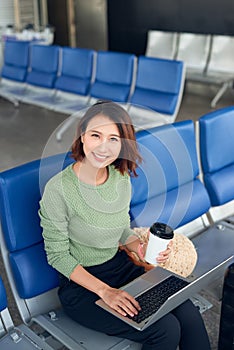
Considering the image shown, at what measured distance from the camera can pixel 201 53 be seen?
7.43m

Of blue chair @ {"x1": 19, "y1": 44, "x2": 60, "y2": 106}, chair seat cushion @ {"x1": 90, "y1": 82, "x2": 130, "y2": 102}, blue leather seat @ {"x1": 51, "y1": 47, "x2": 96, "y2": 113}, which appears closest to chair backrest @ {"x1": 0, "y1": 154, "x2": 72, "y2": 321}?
chair seat cushion @ {"x1": 90, "y1": 82, "x2": 130, "y2": 102}

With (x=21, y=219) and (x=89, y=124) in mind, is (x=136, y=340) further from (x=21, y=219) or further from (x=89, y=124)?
(x=89, y=124)

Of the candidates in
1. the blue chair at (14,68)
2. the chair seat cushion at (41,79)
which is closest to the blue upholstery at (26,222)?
the chair seat cushion at (41,79)

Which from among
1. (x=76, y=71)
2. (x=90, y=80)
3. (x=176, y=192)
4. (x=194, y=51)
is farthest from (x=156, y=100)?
(x=194, y=51)

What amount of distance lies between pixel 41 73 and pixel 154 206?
13.0 ft

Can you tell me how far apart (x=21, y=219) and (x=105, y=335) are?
497mm

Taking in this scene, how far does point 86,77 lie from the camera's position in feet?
16.9

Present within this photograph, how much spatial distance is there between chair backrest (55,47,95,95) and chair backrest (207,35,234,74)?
8.62ft

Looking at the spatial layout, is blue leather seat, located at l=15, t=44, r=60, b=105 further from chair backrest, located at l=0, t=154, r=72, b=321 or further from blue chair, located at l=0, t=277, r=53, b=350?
→ blue chair, located at l=0, t=277, r=53, b=350

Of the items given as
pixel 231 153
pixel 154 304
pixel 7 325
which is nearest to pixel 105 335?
pixel 154 304

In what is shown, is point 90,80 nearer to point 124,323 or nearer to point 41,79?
point 41,79

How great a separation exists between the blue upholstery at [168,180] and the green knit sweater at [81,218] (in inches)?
13.3

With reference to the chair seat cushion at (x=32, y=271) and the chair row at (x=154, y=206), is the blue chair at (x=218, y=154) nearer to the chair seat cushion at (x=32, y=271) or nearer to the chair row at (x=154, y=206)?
the chair row at (x=154, y=206)

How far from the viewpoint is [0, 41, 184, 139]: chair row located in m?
4.28
